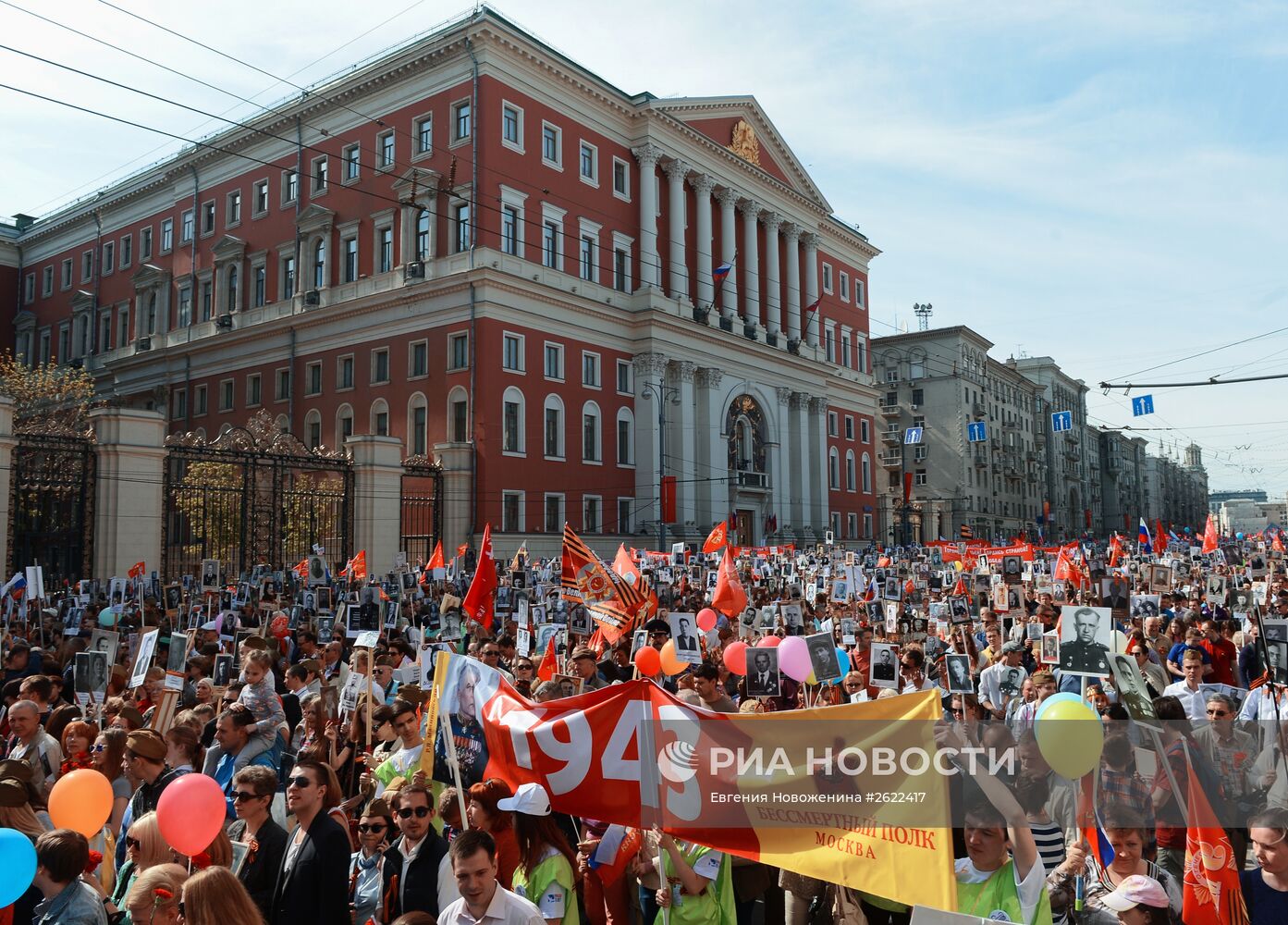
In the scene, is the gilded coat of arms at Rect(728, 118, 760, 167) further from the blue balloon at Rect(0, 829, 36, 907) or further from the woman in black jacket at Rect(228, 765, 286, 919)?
the blue balloon at Rect(0, 829, 36, 907)

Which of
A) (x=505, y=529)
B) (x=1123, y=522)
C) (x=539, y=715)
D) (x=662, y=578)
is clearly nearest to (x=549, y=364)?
(x=505, y=529)

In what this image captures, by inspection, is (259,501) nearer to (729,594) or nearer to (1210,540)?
(729,594)

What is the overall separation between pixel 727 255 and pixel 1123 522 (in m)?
101

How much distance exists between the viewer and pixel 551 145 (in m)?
43.2

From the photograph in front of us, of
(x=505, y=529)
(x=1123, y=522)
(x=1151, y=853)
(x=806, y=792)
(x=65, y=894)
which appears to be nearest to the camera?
(x=65, y=894)

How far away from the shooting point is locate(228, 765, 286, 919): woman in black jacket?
211 inches

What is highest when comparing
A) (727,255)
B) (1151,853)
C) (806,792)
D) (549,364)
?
(727,255)

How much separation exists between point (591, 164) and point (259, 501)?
2195 cm

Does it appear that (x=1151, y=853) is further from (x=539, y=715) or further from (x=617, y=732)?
(x=539, y=715)

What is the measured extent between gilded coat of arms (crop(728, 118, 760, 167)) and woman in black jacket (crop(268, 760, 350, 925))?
4984 centimetres

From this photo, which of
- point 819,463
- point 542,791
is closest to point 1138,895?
point 542,791

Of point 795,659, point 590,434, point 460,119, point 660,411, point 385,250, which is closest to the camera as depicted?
point 795,659

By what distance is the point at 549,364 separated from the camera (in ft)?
140

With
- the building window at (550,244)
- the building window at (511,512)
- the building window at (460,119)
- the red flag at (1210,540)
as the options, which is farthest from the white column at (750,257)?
the red flag at (1210,540)
